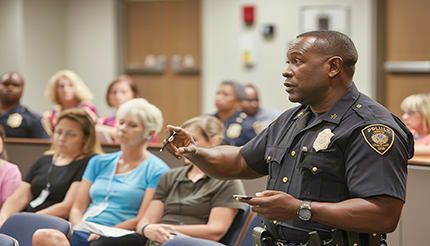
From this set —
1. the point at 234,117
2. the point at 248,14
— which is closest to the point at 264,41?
the point at 248,14

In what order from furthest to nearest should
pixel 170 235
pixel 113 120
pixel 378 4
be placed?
pixel 378 4
pixel 113 120
pixel 170 235

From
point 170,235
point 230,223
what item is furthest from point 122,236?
point 230,223

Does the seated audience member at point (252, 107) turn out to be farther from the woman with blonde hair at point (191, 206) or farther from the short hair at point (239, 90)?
the woman with blonde hair at point (191, 206)

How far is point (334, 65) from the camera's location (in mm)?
1547

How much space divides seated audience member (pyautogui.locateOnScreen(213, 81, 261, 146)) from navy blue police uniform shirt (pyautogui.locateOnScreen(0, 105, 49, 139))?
157 centimetres

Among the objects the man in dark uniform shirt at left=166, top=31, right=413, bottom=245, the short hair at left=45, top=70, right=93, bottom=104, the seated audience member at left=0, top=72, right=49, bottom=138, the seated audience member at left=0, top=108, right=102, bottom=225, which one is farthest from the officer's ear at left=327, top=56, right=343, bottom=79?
the short hair at left=45, top=70, right=93, bottom=104

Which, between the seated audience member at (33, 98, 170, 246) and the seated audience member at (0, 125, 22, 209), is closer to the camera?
the seated audience member at (33, 98, 170, 246)

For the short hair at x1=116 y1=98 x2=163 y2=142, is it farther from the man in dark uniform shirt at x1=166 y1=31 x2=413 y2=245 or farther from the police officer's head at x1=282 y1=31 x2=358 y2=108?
the police officer's head at x1=282 y1=31 x2=358 y2=108

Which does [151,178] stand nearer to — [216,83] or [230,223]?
[230,223]

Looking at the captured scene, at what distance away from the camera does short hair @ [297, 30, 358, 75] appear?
5.06 feet

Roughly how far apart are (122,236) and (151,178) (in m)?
0.41

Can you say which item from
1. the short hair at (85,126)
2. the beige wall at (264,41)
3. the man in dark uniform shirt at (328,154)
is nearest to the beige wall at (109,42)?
the beige wall at (264,41)

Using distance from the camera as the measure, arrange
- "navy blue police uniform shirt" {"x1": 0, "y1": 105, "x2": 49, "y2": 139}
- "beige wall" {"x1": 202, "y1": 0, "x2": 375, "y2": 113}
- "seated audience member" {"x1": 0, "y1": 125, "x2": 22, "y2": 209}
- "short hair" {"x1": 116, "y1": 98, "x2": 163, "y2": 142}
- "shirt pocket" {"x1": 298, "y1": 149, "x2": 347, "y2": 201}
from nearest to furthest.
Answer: "shirt pocket" {"x1": 298, "y1": 149, "x2": 347, "y2": 201}, "short hair" {"x1": 116, "y1": 98, "x2": 163, "y2": 142}, "seated audience member" {"x1": 0, "y1": 125, "x2": 22, "y2": 209}, "navy blue police uniform shirt" {"x1": 0, "y1": 105, "x2": 49, "y2": 139}, "beige wall" {"x1": 202, "y1": 0, "x2": 375, "y2": 113}

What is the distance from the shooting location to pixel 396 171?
1.38 m
